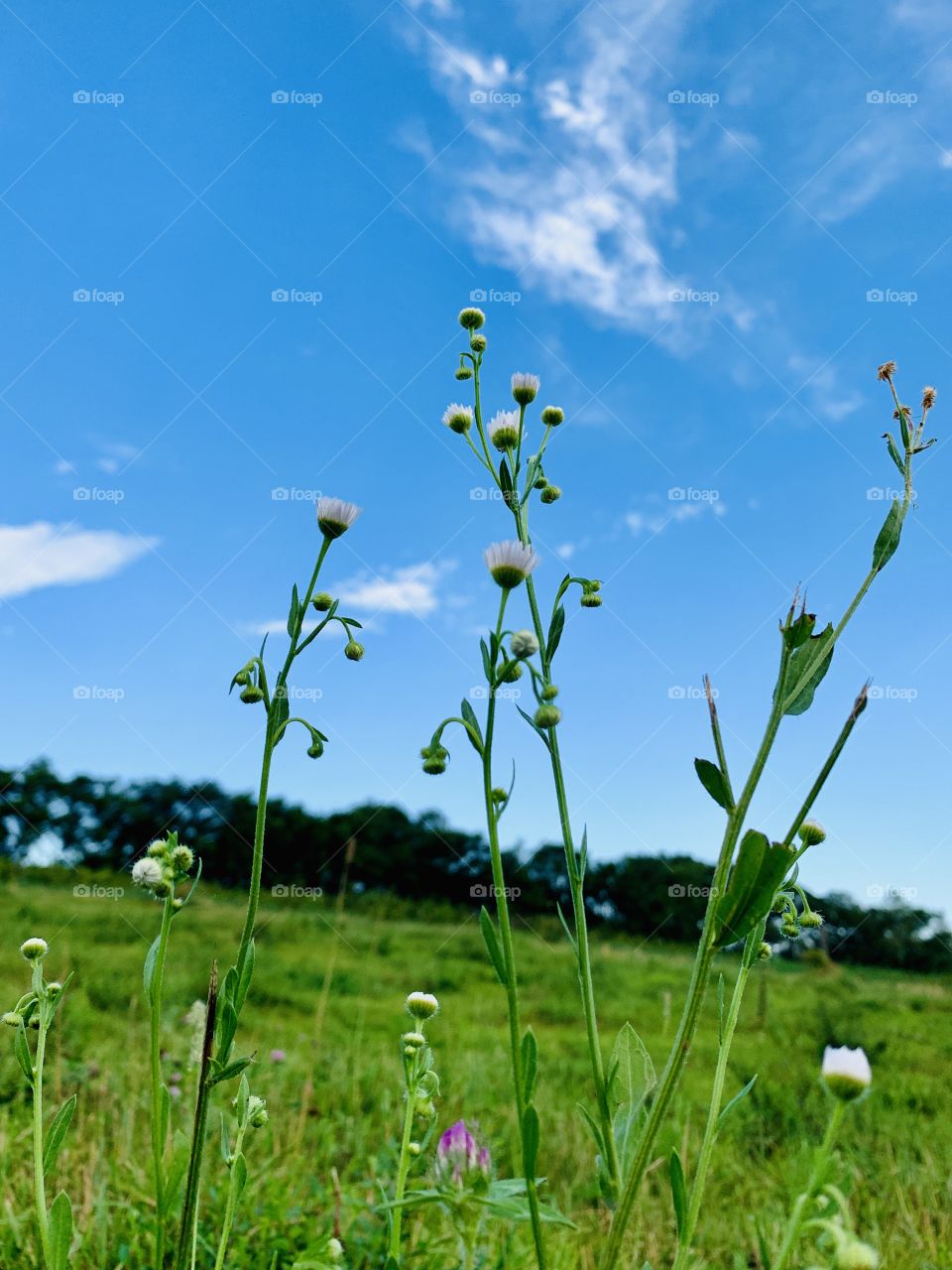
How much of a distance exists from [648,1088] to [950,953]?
659 cm

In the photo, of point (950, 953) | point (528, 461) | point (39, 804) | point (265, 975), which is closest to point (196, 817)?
point (39, 804)

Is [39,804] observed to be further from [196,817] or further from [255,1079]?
[255,1079]

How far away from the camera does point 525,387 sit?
1.44 m

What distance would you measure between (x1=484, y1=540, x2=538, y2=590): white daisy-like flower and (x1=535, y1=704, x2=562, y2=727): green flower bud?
0.50ft

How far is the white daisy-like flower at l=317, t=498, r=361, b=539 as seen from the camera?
1281 millimetres

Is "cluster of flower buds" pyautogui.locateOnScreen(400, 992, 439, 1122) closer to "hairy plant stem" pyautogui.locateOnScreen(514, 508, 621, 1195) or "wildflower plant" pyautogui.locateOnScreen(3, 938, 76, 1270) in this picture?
"hairy plant stem" pyautogui.locateOnScreen(514, 508, 621, 1195)

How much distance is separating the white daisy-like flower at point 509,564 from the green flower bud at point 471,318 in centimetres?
64

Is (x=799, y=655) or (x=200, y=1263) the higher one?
(x=799, y=655)

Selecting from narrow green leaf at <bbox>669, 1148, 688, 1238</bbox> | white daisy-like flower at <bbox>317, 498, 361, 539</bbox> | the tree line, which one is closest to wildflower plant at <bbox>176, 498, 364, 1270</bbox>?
white daisy-like flower at <bbox>317, 498, 361, 539</bbox>

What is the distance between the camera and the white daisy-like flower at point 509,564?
3.56 ft

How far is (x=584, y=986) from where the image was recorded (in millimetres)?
1086

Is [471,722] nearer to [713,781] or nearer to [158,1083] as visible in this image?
[713,781]

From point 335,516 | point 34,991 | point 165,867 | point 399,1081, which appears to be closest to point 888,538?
point 335,516

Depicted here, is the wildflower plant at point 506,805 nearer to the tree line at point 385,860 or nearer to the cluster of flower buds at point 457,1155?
the cluster of flower buds at point 457,1155
